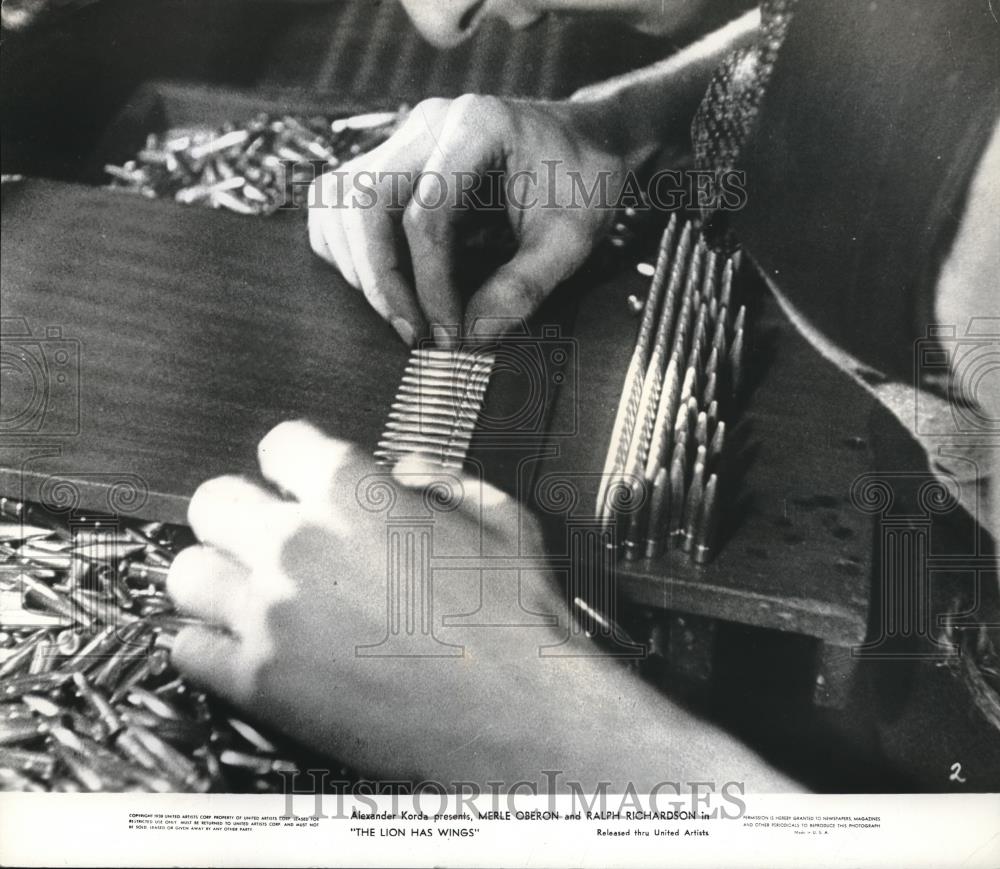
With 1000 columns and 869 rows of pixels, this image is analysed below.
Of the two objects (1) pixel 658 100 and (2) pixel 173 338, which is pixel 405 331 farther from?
(1) pixel 658 100

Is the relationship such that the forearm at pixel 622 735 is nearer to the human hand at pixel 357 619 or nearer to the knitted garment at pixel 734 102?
the human hand at pixel 357 619

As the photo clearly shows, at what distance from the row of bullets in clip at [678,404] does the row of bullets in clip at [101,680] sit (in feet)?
1.49

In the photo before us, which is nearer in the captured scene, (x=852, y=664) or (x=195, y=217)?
(x=852, y=664)

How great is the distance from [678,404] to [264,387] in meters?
0.44

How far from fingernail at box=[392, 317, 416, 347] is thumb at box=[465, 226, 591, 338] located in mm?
59

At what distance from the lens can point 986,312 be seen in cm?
96

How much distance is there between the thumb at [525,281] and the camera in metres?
0.96

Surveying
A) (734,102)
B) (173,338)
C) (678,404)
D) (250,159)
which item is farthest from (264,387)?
(734,102)

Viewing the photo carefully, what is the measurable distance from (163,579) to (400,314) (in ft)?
1.23

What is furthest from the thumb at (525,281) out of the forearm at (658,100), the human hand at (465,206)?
the forearm at (658,100)

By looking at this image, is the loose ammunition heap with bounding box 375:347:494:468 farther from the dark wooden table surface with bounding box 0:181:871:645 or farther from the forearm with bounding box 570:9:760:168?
the forearm with bounding box 570:9:760:168

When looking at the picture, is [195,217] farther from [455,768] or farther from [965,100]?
[965,100]

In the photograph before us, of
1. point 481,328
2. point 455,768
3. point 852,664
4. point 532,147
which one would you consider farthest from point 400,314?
point 852,664

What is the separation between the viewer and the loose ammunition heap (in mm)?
945
